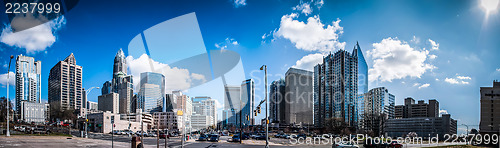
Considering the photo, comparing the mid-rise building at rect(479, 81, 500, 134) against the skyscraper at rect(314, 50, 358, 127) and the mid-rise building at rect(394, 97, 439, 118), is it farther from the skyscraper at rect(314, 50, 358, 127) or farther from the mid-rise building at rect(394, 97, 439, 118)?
the mid-rise building at rect(394, 97, 439, 118)

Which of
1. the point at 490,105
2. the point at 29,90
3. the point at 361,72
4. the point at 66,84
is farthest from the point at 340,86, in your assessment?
the point at 29,90

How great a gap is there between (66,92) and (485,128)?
203 metres

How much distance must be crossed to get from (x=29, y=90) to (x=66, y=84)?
62.1 ft

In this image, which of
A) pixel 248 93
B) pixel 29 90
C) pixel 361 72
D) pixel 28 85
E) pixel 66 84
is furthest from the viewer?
pixel 361 72

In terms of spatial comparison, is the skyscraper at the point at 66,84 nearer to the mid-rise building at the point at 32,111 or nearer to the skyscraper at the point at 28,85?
the skyscraper at the point at 28,85

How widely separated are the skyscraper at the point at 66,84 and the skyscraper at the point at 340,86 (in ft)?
510

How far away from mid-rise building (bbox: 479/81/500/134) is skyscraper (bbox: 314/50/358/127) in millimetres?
86222

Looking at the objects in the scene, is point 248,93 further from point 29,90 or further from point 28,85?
point 29,90

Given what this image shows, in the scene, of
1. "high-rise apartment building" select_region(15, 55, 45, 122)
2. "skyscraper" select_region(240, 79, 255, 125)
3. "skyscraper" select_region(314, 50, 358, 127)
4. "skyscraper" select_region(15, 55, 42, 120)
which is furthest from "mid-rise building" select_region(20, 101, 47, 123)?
"skyscraper" select_region(314, 50, 358, 127)

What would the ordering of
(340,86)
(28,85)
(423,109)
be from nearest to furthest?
(28,85) → (340,86) → (423,109)

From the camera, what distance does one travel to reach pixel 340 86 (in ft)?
536

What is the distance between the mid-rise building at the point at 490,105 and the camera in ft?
218

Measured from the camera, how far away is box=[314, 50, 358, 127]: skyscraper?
531 ft

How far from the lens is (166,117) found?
152 meters
